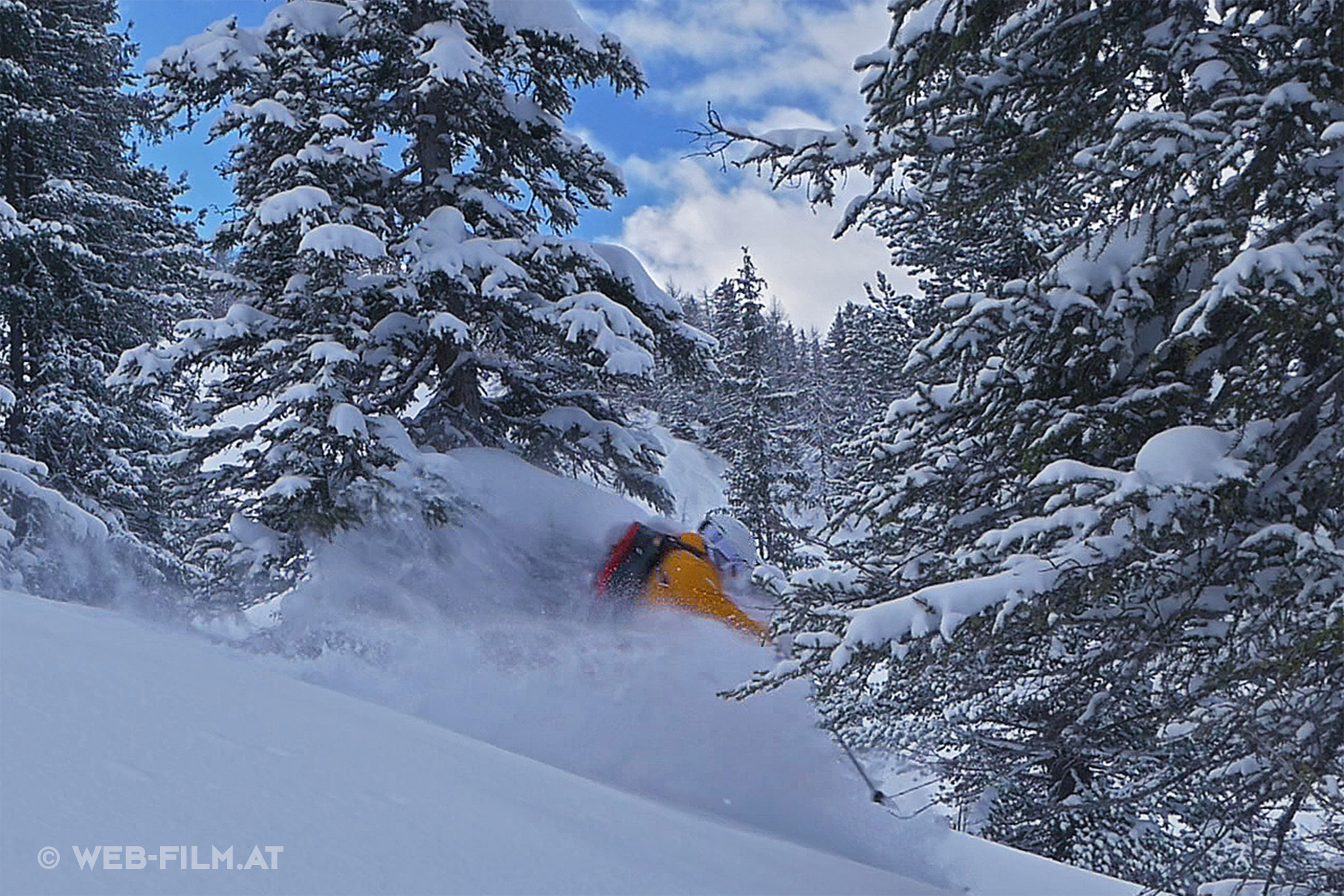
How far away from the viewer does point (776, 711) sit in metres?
7.61

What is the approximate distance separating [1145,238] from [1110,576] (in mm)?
1972

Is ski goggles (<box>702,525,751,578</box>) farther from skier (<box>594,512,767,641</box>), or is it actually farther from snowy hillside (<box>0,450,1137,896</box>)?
snowy hillside (<box>0,450,1137,896</box>)

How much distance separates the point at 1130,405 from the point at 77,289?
15295mm

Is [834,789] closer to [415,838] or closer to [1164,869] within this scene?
[415,838]

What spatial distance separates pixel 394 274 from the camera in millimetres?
10930

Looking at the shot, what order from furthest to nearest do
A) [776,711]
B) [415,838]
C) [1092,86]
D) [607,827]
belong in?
[776,711] → [1092,86] → [607,827] → [415,838]

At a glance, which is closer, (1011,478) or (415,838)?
(415,838)

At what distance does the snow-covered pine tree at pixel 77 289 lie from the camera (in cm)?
1289

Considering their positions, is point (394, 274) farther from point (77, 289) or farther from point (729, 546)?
point (77, 289)

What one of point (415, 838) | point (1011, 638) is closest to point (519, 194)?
point (1011, 638)

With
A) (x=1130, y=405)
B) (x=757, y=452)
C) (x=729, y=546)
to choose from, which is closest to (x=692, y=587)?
(x=729, y=546)

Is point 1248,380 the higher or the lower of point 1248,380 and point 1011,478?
the higher

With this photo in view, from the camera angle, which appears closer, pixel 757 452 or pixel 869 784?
pixel 869 784

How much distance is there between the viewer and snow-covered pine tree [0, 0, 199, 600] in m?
12.9
